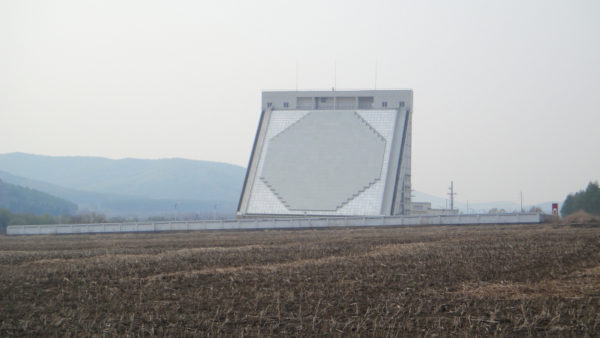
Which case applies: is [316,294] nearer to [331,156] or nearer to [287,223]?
[287,223]

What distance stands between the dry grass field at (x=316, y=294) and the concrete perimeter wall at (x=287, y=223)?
19.5 meters

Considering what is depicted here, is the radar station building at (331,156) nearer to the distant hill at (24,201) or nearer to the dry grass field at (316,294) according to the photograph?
the dry grass field at (316,294)

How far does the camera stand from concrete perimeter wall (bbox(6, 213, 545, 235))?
37156mm

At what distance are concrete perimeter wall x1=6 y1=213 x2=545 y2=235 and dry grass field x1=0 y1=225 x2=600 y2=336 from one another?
63.9 ft

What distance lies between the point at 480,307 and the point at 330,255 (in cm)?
860

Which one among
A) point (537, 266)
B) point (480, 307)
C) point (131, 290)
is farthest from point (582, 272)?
point (131, 290)

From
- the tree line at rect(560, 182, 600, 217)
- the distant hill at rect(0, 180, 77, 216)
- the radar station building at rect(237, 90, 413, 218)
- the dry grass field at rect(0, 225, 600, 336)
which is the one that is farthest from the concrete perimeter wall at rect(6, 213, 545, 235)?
the distant hill at rect(0, 180, 77, 216)

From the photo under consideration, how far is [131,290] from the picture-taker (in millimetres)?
11977

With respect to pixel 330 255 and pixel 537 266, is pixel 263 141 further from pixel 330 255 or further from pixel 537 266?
pixel 537 266

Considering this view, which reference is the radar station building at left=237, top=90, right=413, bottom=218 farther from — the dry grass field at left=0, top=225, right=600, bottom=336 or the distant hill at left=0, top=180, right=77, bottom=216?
the distant hill at left=0, top=180, right=77, bottom=216

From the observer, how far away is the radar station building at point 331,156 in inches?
1885

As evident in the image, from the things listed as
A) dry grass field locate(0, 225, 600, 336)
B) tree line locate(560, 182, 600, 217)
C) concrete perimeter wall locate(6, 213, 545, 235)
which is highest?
tree line locate(560, 182, 600, 217)

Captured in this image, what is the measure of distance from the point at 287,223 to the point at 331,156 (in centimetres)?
1246

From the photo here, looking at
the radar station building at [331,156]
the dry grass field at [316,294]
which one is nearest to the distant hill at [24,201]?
the radar station building at [331,156]
